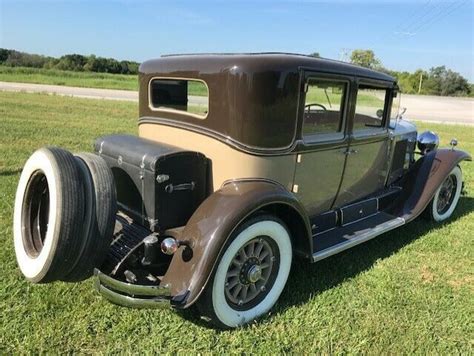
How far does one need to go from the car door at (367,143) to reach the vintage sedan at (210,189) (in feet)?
0.11

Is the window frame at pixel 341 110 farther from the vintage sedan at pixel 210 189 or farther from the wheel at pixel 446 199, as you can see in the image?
the wheel at pixel 446 199

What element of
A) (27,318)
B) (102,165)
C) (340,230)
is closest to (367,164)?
(340,230)

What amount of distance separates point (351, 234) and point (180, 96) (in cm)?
190

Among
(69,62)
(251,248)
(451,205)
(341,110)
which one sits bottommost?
(451,205)

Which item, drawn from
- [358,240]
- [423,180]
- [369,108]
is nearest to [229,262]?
[358,240]

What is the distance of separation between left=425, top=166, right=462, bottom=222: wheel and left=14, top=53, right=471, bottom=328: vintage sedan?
138 centimetres

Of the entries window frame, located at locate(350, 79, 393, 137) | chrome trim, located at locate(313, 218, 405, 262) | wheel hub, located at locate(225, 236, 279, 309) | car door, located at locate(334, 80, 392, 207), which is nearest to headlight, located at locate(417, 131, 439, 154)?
car door, located at locate(334, 80, 392, 207)

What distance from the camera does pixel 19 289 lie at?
3.06 m

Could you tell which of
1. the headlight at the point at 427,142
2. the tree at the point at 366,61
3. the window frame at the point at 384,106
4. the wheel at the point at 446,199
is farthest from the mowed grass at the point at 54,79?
the window frame at the point at 384,106

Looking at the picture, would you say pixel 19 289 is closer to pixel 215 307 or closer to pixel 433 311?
pixel 215 307

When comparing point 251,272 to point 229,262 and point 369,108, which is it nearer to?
point 229,262

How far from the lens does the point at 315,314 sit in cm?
298

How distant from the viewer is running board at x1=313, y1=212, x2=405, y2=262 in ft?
10.9

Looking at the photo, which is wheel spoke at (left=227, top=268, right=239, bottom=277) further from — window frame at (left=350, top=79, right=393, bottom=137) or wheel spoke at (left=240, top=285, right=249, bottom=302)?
window frame at (left=350, top=79, right=393, bottom=137)
